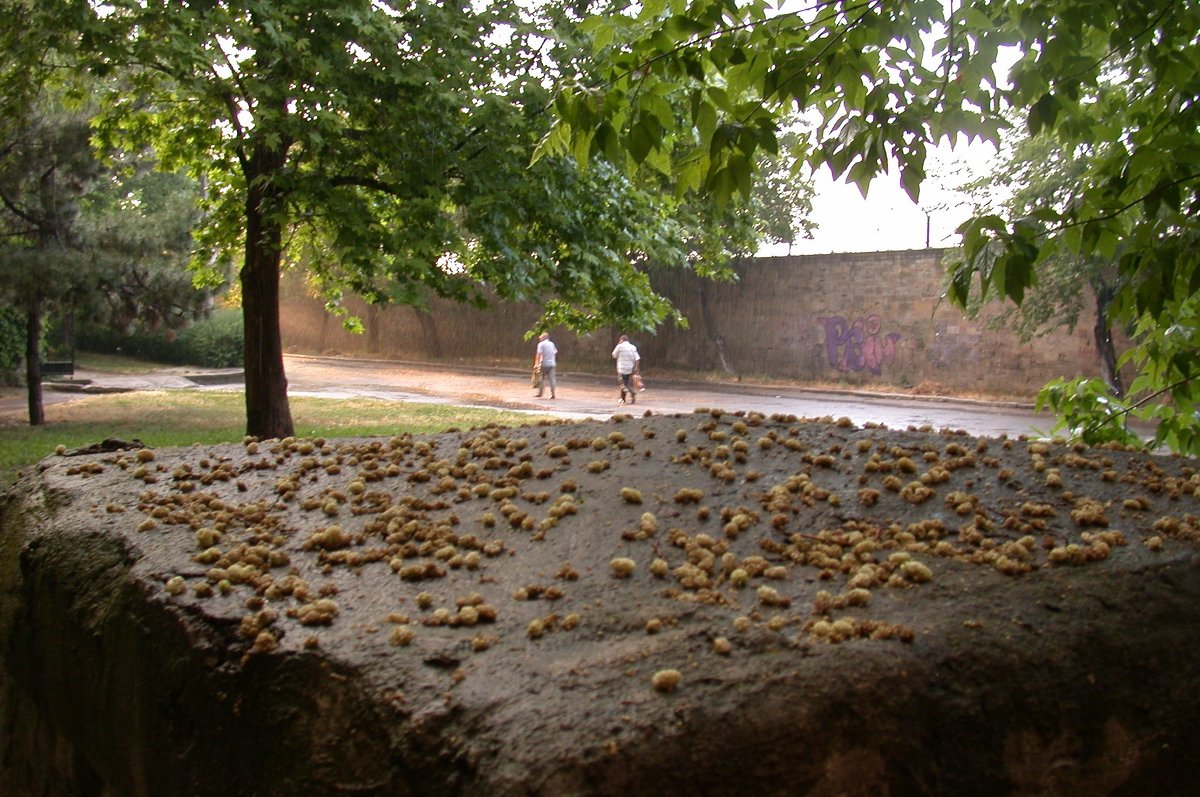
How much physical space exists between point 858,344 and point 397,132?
10428 millimetres

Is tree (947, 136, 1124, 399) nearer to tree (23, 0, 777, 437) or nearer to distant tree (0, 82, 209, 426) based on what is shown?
tree (23, 0, 777, 437)

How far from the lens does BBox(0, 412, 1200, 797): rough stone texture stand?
5.01 feet

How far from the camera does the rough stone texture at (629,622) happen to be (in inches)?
60.1

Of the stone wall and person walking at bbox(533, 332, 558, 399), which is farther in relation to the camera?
the stone wall

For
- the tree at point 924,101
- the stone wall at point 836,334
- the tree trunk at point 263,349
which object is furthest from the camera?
the stone wall at point 836,334

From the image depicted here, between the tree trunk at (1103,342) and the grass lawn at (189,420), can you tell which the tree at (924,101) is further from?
the tree trunk at (1103,342)

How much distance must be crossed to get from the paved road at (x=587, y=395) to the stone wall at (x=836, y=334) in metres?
0.79

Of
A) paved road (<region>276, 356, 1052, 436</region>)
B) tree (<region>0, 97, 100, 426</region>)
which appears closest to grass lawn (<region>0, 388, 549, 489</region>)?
paved road (<region>276, 356, 1052, 436</region>)

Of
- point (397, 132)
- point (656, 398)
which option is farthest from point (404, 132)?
point (656, 398)

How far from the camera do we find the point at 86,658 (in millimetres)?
2463

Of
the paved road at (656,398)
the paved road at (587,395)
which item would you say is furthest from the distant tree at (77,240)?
the paved road at (656,398)

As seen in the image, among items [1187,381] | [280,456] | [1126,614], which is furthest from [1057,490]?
[280,456]

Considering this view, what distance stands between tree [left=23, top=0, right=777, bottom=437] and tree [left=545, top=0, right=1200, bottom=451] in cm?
388

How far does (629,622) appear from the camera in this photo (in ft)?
5.94
